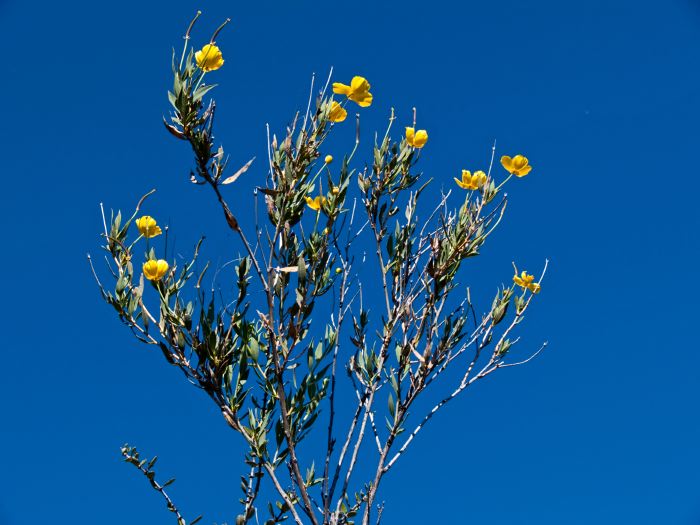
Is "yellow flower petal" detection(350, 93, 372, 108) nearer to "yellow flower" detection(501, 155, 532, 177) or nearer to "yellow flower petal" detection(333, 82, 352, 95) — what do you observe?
"yellow flower petal" detection(333, 82, 352, 95)

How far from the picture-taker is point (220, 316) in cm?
193

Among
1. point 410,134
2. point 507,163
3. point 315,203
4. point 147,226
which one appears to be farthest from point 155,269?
point 507,163

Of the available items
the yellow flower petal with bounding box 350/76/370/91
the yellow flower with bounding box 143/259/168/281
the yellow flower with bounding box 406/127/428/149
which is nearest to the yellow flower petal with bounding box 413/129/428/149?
the yellow flower with bounding box 406/127/428/149

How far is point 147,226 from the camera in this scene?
6.67 feet

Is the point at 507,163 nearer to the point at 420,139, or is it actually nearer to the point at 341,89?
the point at 420,139

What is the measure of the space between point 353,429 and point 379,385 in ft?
0.62

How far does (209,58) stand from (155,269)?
2.12ft

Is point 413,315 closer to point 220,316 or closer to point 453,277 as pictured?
point 453,277

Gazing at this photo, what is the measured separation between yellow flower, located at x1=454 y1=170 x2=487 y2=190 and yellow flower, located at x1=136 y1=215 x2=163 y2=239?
113 cm

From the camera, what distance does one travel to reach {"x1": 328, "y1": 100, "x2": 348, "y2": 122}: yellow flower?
206 cm

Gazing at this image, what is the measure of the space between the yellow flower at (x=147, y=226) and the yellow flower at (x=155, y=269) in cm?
16

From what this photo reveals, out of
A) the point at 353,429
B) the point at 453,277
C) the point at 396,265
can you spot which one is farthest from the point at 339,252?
the point at 353,429

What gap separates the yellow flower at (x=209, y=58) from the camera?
6.31 ft

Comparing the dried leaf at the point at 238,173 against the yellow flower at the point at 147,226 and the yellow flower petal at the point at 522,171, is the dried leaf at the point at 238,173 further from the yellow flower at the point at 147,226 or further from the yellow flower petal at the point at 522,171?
A: the yellow flower petal at the point at 522,171
